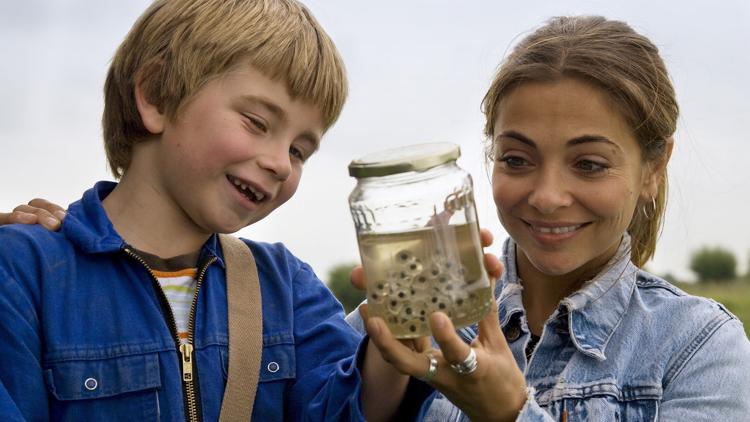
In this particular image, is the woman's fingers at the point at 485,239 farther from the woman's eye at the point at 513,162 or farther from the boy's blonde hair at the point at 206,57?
the boy's blonde hair at the point at 206,57

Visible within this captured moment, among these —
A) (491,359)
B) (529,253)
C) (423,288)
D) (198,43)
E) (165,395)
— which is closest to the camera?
(423,288)

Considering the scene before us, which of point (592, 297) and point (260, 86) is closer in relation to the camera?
point (260, 86)

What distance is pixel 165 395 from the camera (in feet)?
10.0

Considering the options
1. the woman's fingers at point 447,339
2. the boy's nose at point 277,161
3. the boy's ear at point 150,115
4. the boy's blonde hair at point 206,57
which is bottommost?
the woman's fingers at point 447,339

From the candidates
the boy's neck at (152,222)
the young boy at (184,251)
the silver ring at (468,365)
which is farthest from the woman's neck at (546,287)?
the boy's neck at (152,222)

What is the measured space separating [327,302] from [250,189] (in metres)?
0.60

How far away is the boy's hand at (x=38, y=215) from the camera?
3.18 meters

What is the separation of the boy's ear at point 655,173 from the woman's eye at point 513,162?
0.48 m

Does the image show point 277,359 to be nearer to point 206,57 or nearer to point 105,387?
point 105,387

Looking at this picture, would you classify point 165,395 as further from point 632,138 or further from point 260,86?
point 632,138

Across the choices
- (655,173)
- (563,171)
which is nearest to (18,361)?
(563,171)

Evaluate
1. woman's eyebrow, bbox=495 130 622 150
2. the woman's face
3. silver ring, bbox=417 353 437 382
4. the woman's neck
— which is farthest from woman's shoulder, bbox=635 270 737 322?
silver ring, bbox=417 353 437 382

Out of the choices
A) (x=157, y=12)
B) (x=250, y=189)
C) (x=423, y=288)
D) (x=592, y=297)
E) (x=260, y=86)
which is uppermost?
(x=157, y=12)

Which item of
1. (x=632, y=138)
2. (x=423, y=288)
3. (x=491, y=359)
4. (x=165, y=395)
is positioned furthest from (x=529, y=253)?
(x=165, y=395)
